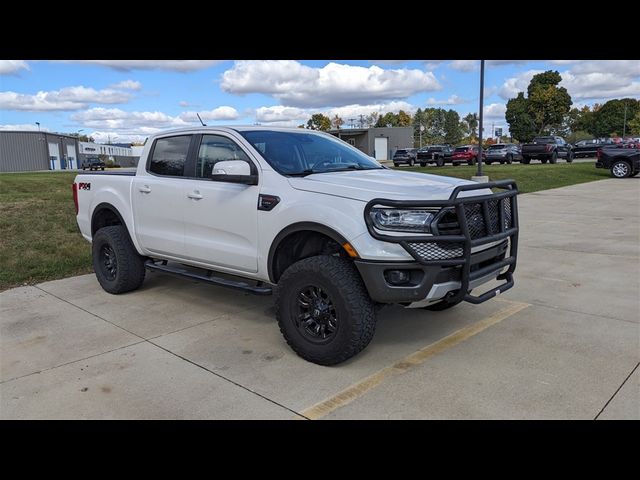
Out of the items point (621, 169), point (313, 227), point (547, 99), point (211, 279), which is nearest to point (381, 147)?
point (547, 99)

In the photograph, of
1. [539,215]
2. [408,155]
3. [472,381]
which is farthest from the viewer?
[408,155]

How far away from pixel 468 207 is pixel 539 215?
30.7 ft

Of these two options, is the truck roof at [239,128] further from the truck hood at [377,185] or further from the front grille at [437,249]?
the front grille at [437,249]

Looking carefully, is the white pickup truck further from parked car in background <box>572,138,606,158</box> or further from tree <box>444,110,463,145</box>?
tree <box>444,110,463,145</box>

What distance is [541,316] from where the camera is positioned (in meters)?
5.06

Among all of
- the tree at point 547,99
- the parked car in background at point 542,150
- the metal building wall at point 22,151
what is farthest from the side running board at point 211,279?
the metal building wall at point 22,151

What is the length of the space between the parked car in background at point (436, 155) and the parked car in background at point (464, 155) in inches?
33.8

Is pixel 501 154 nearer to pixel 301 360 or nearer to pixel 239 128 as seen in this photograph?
pixel 239 128

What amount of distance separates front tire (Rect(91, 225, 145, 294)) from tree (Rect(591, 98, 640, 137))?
340ft

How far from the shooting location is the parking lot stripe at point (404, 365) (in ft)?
11.0

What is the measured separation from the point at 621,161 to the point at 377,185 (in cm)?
2359
